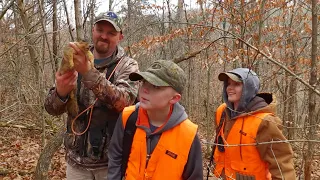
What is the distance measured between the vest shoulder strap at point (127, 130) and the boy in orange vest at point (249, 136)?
3.36 feet

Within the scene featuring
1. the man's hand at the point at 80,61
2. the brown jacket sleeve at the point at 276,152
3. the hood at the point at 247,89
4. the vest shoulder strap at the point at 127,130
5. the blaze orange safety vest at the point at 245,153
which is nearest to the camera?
the man's hand at the point at 80,61

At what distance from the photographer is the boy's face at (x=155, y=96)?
2.04m

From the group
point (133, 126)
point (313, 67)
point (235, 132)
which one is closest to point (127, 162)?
point (133, 126)

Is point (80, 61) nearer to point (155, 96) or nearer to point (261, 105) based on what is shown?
point (155, 96)

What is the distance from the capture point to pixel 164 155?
2.03m

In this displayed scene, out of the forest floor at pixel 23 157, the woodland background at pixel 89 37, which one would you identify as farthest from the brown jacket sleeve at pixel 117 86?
the forest floor at pixel 23 157

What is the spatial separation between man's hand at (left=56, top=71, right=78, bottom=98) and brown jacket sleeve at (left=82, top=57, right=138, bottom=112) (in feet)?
0.51

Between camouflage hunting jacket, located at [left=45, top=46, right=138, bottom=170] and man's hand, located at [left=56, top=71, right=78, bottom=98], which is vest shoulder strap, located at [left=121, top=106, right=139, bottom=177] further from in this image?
man's hand, located at [left=56, top=71, right=78, bottom=98]

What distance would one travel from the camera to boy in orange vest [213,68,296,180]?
2.73 meters

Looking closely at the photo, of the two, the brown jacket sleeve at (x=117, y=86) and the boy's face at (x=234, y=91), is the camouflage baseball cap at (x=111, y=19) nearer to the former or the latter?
the brown jacket sleeve at (x=117, y=86)

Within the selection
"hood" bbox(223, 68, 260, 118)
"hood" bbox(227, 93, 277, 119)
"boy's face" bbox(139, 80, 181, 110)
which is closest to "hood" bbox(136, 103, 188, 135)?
"boy's face" bbox(139, 80, 181, 110)

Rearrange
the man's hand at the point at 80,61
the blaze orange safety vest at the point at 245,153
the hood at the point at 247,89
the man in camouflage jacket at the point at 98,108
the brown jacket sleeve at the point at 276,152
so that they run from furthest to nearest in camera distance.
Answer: the hood at the point at 247,89 < the blaze orange safety vest at the point at 245,153 < the brown jacket sleeve at the point at 276,152 < the man in camouflage jacket at the point at 98,108 < the man's hand at the point at 80,61

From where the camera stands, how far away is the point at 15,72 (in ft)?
23.3

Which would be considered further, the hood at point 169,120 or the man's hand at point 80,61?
the hood at point 169,120
